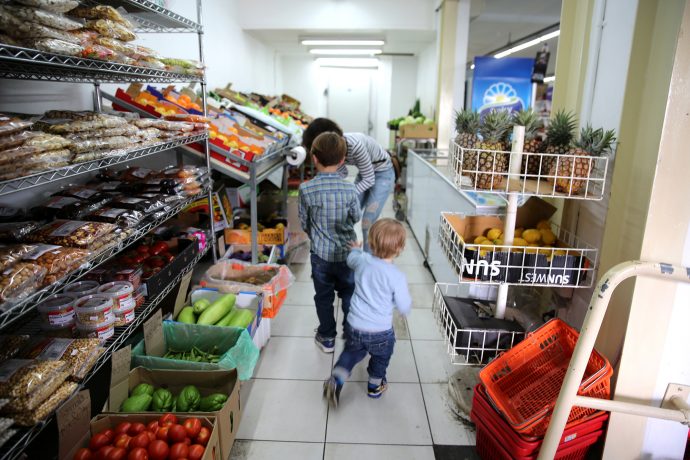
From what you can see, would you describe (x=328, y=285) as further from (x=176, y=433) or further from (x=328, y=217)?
(x=176, y=433)

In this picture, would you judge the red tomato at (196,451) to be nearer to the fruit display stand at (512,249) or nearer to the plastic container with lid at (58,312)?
the plastic container with lid at (58,312)

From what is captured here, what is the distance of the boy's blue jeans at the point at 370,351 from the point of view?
7.32 feet

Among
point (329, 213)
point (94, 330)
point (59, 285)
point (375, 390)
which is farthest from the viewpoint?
point (329, 213)

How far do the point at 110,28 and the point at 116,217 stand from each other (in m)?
0.80

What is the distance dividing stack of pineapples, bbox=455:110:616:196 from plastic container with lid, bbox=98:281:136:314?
1.54 metres

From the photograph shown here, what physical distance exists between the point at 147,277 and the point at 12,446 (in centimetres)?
111

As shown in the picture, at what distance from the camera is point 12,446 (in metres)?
1.22

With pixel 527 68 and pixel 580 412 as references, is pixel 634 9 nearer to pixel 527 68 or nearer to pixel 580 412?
pixel 580 412

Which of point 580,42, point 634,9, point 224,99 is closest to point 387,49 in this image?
point 224,99

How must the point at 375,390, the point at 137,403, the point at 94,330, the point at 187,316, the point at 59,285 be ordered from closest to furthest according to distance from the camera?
the point at 59,285 < the point at 94,330 < the point at 137,403 < the point at 375,390 < the point at 187,316

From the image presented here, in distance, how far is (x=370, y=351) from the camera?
2271mm

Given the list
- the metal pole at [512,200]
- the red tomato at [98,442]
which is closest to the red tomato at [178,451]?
the red tomato at [98,442]

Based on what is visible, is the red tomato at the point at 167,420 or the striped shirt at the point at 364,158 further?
the striped shirt at the point at 364,158

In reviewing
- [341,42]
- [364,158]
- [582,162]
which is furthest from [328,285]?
[341,42]
